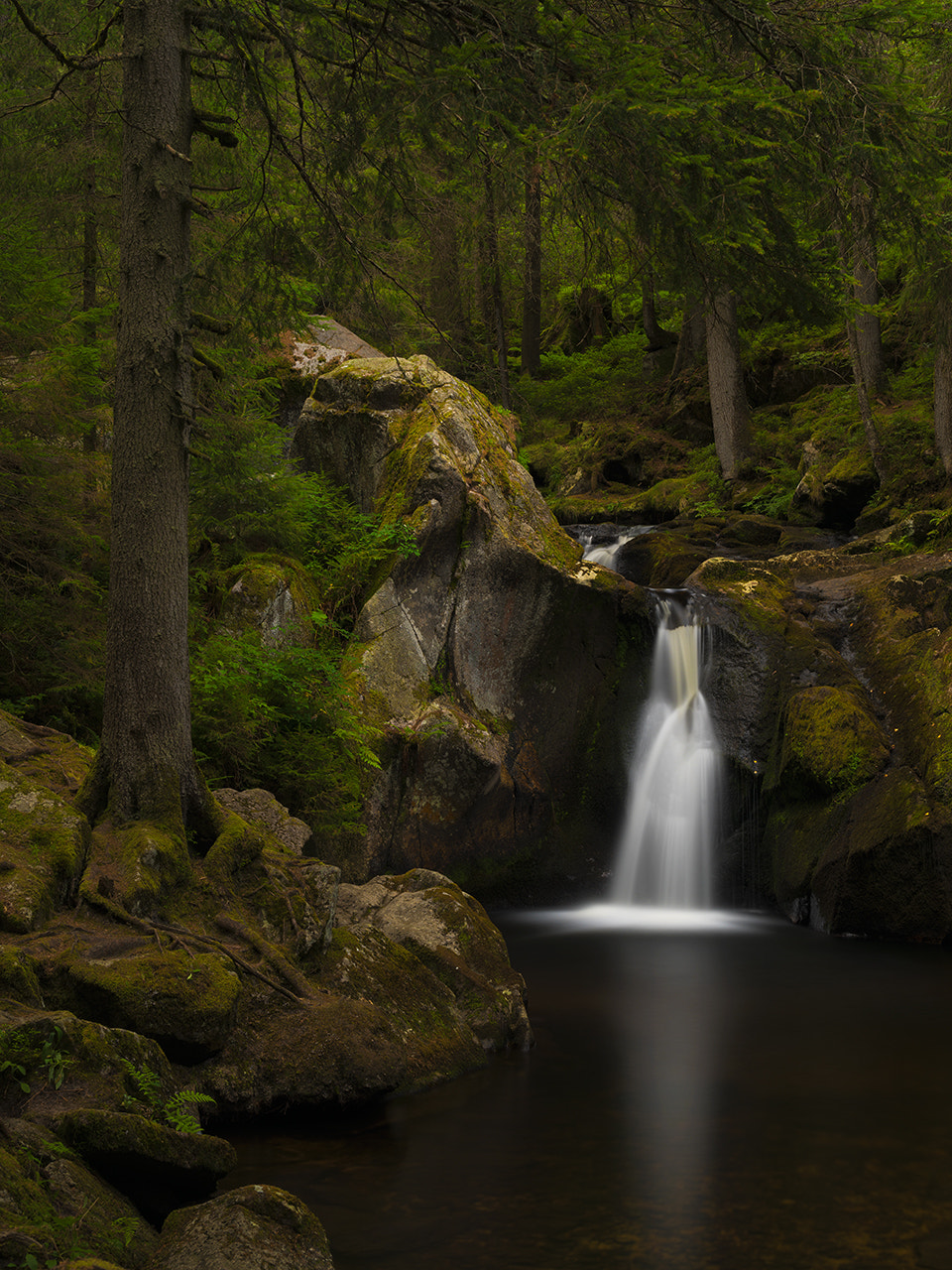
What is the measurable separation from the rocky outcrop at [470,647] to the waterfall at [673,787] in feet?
1.28

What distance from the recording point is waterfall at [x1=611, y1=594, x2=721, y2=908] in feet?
A: 38.4

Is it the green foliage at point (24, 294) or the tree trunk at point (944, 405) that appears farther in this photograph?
the tree trunk at point (944, 405)

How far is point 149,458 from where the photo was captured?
20.3ft

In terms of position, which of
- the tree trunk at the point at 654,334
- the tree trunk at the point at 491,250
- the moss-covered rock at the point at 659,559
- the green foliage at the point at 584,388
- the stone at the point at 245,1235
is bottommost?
the stone at the point at 245,1235

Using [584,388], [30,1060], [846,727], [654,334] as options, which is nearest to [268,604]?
[846,727]

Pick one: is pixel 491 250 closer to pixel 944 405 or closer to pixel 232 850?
pixel 944 405

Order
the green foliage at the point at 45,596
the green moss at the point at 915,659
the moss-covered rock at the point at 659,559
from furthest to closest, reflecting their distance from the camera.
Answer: the moss-covered rock at the point at 659,559 → the green moss at the point at 915,659 → the green foliage at the point at 45,596

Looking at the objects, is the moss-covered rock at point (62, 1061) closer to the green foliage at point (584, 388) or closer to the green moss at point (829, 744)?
the green moss at point (829, 744)

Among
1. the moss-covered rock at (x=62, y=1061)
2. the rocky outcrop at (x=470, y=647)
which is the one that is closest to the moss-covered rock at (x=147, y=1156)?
the moss-covered rock at (x=62, y=1061)

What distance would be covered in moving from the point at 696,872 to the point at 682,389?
1423 cm

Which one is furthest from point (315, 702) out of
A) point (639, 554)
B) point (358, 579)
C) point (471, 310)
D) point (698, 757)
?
point (471, 310)

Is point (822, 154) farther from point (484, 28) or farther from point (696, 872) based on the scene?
point (696, 872)

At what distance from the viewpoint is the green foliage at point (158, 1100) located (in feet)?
14.0

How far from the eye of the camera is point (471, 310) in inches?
980
